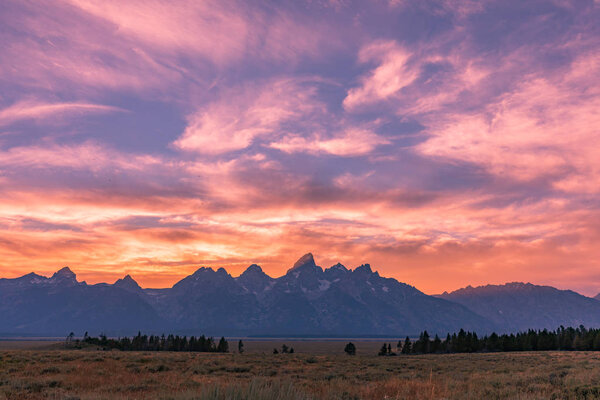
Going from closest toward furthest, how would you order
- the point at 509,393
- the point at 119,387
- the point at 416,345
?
the point at 509,393
the point at 119,387
the point at 416,345

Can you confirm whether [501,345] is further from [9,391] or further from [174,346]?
[9,391]

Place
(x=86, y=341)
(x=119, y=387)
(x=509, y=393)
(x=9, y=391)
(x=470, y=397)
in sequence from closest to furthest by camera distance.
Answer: (x=470, y=397), (x=509, y=393), (x=9, y=391), (x=119, y=387), (x=86, y=341)

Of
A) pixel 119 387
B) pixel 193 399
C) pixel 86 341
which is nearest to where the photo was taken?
pixel 193 399

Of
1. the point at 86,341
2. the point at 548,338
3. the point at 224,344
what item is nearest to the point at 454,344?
the point at 548,338

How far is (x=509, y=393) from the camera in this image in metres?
14.9

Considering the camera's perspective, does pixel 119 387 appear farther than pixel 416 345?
No

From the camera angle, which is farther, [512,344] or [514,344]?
[512,344]

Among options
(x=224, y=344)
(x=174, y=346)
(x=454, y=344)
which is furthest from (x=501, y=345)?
(x=174, y=346)

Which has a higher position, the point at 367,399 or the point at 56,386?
the point at 367,399

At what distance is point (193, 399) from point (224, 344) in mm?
116621

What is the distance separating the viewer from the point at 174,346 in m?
117

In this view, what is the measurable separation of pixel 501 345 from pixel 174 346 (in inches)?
3477

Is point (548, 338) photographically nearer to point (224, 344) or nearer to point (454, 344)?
point (454, 344)

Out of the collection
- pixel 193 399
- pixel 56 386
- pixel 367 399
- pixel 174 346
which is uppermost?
pixel 193 399
